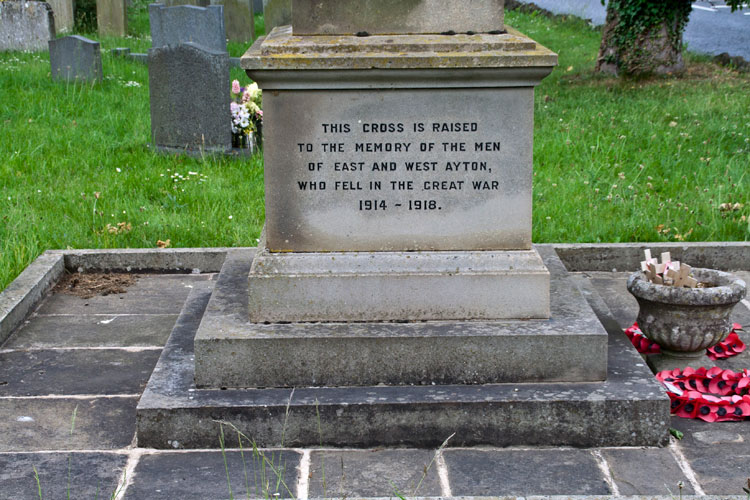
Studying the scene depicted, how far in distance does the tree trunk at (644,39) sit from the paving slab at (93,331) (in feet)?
27.4

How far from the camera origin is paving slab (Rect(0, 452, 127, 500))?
10.2 feet

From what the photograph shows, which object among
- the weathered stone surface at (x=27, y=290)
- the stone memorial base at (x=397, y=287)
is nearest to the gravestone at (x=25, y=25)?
the weathered stone surface at (x=27, y=290)

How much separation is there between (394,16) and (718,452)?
209cm

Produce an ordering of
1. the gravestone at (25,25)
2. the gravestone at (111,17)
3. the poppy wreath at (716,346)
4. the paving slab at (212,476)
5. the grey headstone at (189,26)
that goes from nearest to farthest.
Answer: the paving slab at (212,476), the poppy wreath at (716,346), the grey headstone at (189,26), the gravestone at (25,25), the gravestone at (111,17)

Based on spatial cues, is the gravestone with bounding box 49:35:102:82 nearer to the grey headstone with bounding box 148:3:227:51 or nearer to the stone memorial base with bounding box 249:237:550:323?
the grey headstone with bounding box 148:3:227:51

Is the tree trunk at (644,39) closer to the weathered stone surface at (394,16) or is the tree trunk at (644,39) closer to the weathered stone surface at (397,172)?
the weathered stone surface at (394,16)

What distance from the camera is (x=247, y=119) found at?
8.23 m

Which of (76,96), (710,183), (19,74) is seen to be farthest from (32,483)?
(19,74)

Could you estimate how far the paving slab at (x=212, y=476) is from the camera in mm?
3086

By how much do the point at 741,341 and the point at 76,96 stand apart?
797 cm

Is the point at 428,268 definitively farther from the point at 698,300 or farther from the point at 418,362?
the point at 698,300

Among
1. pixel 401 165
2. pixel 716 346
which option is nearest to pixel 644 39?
pixel 716 346

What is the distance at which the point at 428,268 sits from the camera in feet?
12.4

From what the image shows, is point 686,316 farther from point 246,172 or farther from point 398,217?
point 246,172
